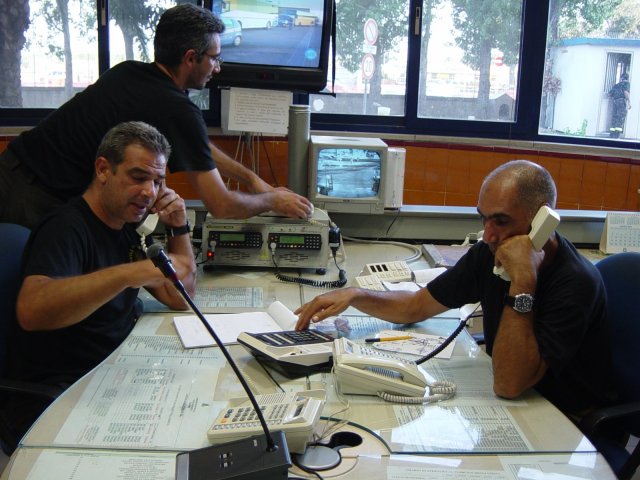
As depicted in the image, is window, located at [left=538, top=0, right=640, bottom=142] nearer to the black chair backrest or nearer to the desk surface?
the desk surface

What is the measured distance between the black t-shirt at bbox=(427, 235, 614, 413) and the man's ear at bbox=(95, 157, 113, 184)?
3.53 ft

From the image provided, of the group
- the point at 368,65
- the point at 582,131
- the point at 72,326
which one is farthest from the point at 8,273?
the point at 582,131

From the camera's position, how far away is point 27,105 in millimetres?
4227

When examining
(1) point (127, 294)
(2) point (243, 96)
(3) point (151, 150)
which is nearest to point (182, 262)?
(1) point (127, 294)

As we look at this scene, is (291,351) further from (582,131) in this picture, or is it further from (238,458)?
(582,131)

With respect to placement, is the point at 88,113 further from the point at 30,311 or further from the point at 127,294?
the point at 30,311

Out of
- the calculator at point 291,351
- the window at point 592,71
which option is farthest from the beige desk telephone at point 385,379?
the window at point 592,71

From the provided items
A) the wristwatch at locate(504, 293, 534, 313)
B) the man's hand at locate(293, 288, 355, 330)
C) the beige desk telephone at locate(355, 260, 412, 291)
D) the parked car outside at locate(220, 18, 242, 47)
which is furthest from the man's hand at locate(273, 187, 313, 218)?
the parked car outside at locate(220, 18, 242, 47)

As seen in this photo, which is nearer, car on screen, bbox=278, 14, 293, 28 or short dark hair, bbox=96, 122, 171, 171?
short dark hair, bbox=96, 122, 171, 171

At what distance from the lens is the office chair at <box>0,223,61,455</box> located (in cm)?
176

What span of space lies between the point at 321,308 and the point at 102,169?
2.45ft

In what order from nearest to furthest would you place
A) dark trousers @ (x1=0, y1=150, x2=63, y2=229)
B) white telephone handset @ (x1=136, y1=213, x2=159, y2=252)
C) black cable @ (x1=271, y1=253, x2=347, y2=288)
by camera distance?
white telephone handset @ (x1=136, y1=213, x2=159, y2=252)
dark trousers @ (x1=0, y1=150, x2=63, y2=229)
black cable @ (x1=271, y1=253, x2=347, y2=288)

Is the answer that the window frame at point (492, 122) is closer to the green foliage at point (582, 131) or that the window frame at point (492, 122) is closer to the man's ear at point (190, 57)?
the green foliage at point (582, 131)

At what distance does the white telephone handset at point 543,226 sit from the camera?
1739 millimetres
